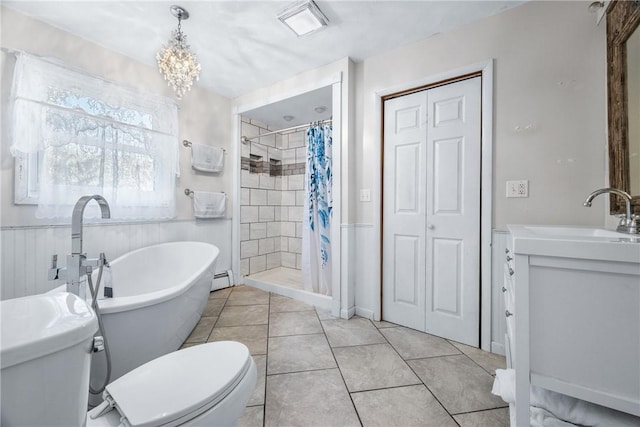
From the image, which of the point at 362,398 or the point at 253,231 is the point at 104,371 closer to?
the point at 362,398

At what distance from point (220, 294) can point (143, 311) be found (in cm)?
158

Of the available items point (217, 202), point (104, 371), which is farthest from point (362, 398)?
point (217, 202)

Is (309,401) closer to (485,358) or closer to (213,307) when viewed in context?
(485,358)

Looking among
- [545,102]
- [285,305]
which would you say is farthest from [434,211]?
[285,305]

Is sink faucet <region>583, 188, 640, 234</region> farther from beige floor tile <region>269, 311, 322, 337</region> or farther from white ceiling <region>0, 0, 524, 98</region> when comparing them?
beige floor tile <region>269, 311, 322, 337</region>

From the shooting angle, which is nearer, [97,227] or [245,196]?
[97,227]

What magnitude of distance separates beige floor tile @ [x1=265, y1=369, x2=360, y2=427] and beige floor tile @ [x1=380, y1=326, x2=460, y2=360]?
0.56 metres

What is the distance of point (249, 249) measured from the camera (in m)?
3.38

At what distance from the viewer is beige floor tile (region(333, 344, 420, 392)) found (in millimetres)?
1443

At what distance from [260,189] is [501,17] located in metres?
2.95

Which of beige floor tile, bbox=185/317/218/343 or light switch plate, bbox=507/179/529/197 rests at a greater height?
light switch plate, bbox=507/179/529/197

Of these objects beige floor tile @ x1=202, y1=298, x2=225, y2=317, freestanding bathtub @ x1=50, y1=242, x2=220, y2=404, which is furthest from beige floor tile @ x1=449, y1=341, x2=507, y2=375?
beige floor tile @ x1=202, y1=298, x2=225, y2=317

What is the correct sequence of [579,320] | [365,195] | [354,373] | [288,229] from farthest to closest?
[288,229] < [365,195] < [354,373] < [579,320]

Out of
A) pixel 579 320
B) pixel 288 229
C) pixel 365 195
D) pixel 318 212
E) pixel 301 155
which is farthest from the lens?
pixel 288 229
